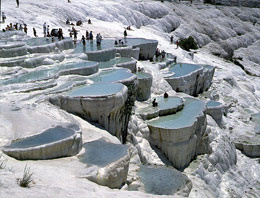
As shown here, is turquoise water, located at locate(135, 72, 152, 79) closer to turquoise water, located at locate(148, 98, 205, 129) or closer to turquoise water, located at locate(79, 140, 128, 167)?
turquoise water, located at locate(148, 98, 205, 129)

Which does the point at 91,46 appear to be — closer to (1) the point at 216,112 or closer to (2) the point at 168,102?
(2) the point at 168,102

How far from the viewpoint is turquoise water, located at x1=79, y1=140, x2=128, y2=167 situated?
297 inches

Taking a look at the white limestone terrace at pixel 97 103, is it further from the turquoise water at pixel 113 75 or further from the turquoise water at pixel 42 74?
the turquoise water at pixel 42 74

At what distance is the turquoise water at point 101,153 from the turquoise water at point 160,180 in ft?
3.81

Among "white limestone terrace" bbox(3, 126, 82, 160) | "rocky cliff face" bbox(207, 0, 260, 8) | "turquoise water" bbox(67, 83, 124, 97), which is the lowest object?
"white limestone terrace" bbox(3, 126, 82, 160)

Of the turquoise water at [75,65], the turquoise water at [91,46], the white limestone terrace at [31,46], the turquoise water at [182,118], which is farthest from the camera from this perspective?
the turquoise water at [91,46]

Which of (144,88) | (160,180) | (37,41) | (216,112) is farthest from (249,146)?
(37,41)

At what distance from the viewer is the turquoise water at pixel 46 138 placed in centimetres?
723

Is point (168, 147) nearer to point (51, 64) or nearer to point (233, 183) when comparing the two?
point (233, 183)

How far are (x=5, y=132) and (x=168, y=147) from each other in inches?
264

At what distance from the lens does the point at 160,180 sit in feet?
29.0

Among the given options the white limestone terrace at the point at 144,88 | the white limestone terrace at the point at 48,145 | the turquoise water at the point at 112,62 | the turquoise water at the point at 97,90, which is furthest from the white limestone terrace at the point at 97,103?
the turquoise water at the point at 112,62

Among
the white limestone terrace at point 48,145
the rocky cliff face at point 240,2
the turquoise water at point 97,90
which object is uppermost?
the rocky cliff face at point 240,2

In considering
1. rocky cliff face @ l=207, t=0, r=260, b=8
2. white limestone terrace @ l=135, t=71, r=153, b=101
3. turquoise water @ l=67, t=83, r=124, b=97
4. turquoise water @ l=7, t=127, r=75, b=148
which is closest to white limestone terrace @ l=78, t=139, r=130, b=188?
turquoise water @ l=7, t=127, r=75, b=148
